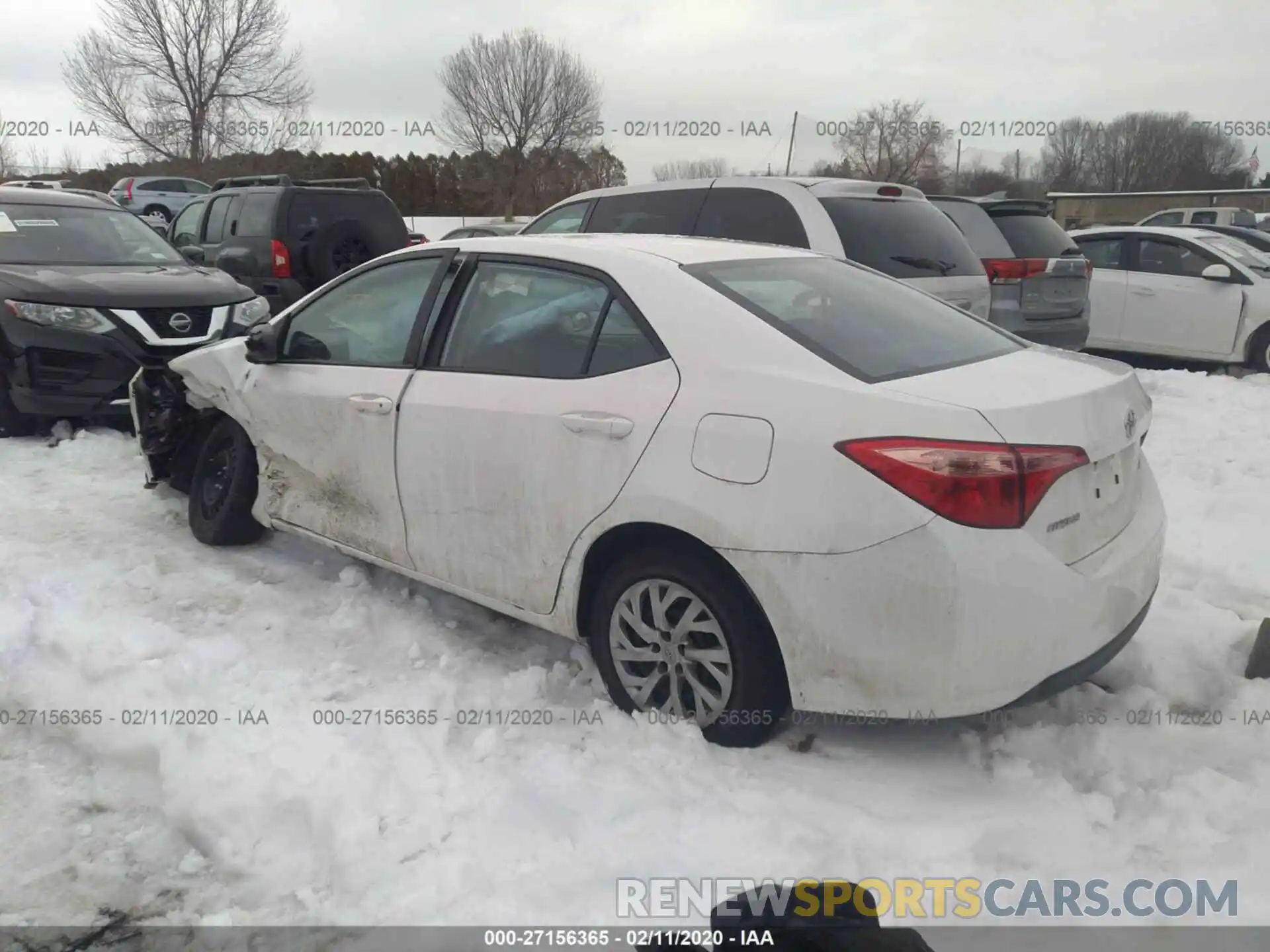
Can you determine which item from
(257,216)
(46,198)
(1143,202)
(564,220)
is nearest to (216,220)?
(257,216)

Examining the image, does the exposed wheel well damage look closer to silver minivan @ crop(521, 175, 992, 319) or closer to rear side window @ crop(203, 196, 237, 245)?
silver minivan @ crop(521, 175, 992, 319)

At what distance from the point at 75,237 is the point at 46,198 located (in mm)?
564

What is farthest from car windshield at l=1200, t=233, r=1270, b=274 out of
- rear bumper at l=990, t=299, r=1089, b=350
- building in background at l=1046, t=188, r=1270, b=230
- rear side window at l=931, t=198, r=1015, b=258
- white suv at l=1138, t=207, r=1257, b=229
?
building in background at l=1046, t=188, r=1270, b=230

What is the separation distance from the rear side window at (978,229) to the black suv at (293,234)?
5.91 metres

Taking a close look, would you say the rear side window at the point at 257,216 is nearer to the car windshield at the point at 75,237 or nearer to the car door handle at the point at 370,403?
the car windshield at the point at 75,237

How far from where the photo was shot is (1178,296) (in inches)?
403

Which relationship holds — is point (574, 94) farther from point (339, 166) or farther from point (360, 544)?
point (360, 544)

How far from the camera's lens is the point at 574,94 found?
3734cm

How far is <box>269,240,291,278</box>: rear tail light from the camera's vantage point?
1036 cm

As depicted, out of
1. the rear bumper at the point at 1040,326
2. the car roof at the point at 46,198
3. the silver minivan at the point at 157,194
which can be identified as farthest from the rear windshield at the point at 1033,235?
the silver minivan at the point at 157,194

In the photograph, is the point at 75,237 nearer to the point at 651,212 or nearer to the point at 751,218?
the point at 651,212

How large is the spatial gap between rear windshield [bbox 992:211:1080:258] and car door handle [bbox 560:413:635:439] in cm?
688

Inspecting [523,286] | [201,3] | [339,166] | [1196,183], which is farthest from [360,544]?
[1196,183]

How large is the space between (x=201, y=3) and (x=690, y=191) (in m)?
32.5
